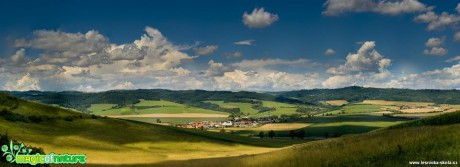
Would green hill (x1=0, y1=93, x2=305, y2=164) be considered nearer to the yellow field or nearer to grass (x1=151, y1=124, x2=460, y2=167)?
the yellow field

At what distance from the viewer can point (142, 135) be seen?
150 m

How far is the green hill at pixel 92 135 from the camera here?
347 ft

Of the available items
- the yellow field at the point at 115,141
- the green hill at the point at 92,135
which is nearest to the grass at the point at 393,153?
the yellow field at the point at 115,141

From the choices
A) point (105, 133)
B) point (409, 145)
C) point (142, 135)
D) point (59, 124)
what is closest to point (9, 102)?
point (59, 124)

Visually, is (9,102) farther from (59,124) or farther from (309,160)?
(309,160)

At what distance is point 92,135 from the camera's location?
13038cm
